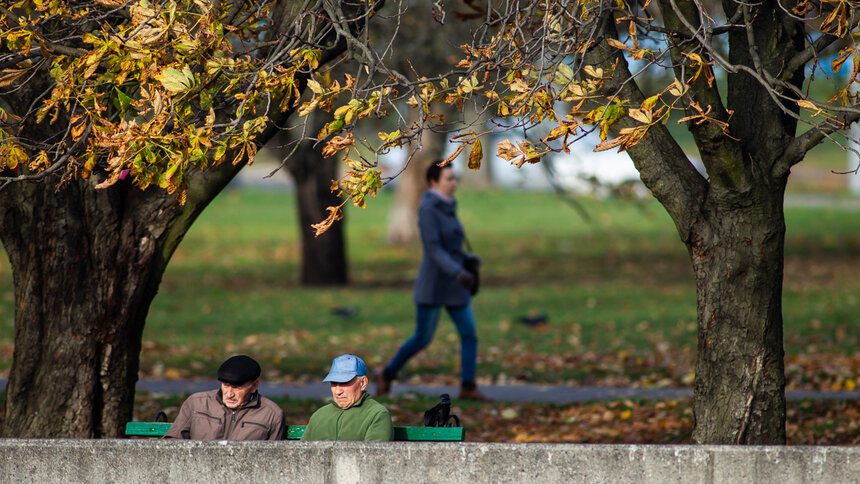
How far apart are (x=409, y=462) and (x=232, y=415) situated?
139cm

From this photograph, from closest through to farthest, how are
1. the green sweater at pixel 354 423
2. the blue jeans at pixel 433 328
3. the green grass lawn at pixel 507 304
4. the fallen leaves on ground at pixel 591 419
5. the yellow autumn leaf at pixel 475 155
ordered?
the yellow autumn leaf at pixel 475 155, the green sweater at pixel 354 423, the fallen leaves on ground at pixel 591 419, the blue jeans at pixel 433 328, the green grass lawn at pixel 507 304

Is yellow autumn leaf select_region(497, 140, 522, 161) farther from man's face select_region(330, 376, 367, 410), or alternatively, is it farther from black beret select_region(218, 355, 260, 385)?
black beret select_region(218, 355, 260, 385)

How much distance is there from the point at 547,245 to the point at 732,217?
22206 mm

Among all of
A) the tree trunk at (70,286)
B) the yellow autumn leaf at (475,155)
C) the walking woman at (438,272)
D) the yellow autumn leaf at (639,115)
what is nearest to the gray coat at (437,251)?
the walking woman at (438,272)

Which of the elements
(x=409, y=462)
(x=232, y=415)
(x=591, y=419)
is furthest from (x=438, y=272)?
(x=409, y=462)

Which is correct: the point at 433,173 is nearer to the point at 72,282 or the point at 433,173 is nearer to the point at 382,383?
the point at 382,383

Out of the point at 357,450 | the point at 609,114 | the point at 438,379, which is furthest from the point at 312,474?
the point at 438,379

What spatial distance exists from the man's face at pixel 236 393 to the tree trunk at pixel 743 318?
2491 mm

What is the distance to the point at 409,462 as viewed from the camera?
4293mm

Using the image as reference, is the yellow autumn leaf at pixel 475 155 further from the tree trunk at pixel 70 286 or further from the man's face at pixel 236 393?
the tree trunk at pixel 70 286

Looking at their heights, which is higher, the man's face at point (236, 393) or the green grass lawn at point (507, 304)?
the green grass lawn at point (507, 304)

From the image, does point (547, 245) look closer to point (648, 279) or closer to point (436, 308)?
point (648, 279)

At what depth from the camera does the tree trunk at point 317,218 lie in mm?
18484

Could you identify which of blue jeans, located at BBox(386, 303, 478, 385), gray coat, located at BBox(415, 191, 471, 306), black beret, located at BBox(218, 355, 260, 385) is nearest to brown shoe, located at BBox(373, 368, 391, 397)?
blue jeans, located at BBox(386, 303, 478, 385)
